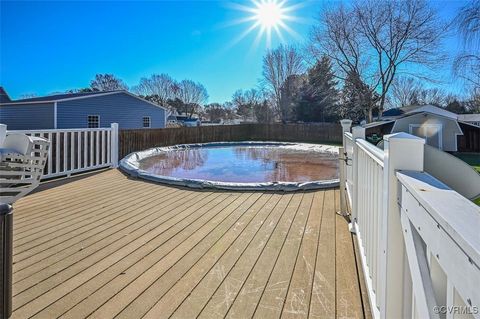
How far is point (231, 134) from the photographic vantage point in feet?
69.8

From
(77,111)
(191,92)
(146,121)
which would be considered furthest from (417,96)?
(77,111)

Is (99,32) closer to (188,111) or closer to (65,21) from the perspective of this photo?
(65,21)

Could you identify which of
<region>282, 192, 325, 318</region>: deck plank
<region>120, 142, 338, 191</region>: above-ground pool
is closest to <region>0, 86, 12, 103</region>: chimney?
<region>120, 142, 338, 191</region>: above-ground pool

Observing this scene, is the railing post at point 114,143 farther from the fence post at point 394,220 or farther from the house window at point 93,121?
the house window at point 93,121

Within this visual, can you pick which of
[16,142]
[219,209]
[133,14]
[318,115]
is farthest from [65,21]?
[318,115]

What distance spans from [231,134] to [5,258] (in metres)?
20.0

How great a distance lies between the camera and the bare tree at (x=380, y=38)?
58.3 ft

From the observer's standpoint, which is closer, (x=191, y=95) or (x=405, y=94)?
(x=405, y=94)

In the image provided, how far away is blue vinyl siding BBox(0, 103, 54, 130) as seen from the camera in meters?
14.9

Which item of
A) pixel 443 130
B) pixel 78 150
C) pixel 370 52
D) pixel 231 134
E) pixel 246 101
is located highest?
pixel 246 101

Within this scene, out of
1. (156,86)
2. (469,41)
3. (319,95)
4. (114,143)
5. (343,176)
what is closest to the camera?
(343,176)

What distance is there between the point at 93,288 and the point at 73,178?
4.48m

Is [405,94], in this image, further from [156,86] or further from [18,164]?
[18,164]

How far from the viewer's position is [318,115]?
90.9 ft
